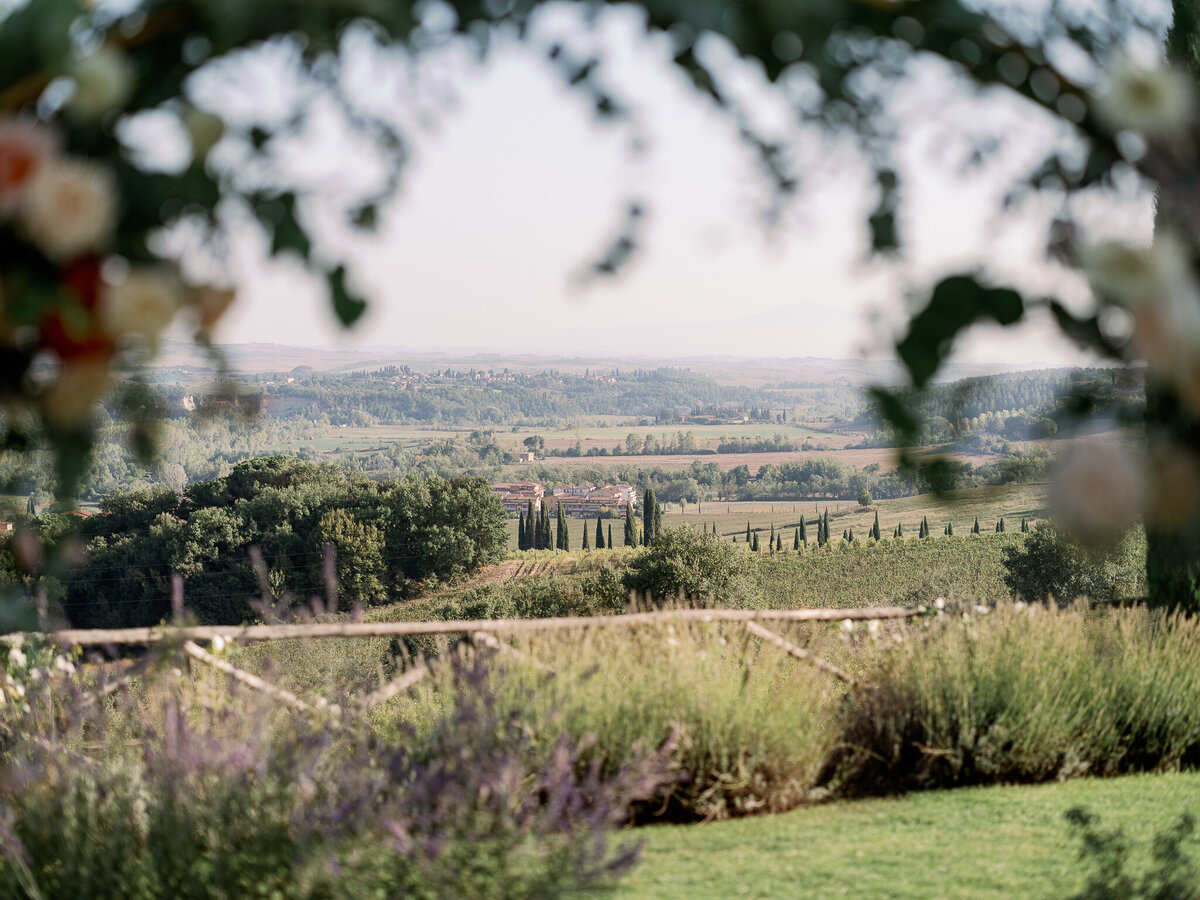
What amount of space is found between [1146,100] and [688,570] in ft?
87.9

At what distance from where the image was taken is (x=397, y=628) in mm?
4000

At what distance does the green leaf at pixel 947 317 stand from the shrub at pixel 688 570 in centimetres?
2635

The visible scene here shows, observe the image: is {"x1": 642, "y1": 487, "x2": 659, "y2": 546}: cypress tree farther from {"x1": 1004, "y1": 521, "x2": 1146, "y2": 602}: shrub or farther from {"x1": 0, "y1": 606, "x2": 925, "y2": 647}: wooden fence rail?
{"x1": 0, "y1": 606, "x2": 925, "y2": 647}: wooden fence rail

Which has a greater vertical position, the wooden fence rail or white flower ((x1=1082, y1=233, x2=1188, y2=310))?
white flower ((x1=1082, y1=233, x2=1188, y2=310))

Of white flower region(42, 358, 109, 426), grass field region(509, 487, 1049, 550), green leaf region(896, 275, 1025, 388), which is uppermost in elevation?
→ green leaf region(896, 275, 1025, 388)

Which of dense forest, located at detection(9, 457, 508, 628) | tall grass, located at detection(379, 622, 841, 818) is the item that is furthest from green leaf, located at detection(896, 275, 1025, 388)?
dense forest, located at detection(9, 457, 508, 628)

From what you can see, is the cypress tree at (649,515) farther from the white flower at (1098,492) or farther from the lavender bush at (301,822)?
the white flower at (1098,492)

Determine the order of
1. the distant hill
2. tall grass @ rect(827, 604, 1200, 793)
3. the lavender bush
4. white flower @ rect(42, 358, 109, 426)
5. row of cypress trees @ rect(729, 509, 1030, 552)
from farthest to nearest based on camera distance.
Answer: the distant hill → row of cypress trees @ rect(729, 509, 1030, 552) → tall grass @ rect(827, 604, 1200, 793) → the lavender bush → white flower @ rect(42, 358, 109, 426)

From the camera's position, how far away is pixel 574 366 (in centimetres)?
9794

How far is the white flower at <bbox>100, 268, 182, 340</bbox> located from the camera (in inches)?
20.1

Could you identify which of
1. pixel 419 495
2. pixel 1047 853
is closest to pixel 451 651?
pixel 1047 853

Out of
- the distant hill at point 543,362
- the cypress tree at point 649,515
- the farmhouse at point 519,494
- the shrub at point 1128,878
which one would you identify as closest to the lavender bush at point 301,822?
the shrub at point 1128,878

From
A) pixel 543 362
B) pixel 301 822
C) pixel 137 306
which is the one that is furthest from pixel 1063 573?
pixel 543 362

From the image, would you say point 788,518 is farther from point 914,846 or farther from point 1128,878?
point 1128,878
